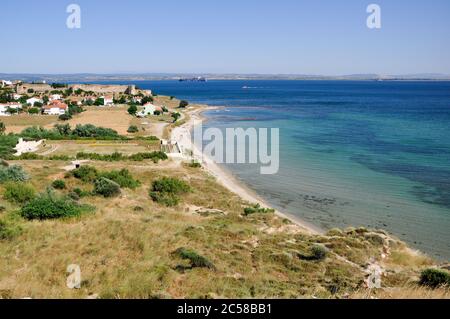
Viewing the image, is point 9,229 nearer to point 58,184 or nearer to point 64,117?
point 58,184

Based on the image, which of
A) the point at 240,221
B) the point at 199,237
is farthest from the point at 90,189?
the point at 199,237

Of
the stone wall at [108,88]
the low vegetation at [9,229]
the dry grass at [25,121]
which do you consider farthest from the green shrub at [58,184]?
the stone wall at [108,88]

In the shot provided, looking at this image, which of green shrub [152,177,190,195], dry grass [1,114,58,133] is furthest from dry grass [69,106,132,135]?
green shrub [152,177,190,195]

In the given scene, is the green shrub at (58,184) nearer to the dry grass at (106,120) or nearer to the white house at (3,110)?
the dry grass at (106,120)

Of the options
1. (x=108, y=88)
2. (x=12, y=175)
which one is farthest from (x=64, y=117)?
(x=108, y=88)
